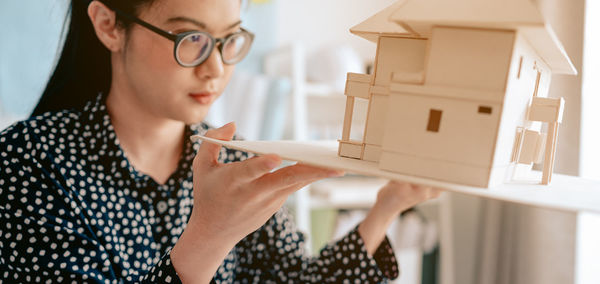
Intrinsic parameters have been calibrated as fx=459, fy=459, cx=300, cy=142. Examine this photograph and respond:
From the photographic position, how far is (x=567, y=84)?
1452mm

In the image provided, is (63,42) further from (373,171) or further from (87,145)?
(373,171)

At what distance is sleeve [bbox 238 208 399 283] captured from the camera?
0.90 m

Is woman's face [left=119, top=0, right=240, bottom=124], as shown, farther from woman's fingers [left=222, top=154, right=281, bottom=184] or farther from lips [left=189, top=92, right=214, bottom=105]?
woman's fingers [left=222, top=154, right=281, bottom=184]

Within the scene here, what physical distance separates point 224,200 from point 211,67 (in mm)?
339

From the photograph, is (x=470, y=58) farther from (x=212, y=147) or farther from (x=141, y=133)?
(x=141, y=133)

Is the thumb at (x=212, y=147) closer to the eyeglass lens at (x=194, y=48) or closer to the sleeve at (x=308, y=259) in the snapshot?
the eyeglass lens at (x=194, y=48)

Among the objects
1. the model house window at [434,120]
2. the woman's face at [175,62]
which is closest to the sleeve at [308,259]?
the woman's face at [175,62]

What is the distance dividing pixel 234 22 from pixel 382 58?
38 centimetres

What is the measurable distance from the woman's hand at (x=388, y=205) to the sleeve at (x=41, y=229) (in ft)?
1.39

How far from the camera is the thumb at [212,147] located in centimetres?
60

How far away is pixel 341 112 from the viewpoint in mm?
2297

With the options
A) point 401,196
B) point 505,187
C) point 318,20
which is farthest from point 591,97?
point 318,20

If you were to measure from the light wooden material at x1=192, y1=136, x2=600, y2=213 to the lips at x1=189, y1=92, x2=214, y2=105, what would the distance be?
268mm

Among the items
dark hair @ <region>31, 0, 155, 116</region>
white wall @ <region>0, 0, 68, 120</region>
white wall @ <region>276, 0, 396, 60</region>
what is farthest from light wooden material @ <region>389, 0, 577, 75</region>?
white wall @ <region>276, 0, 396, 60</region>
